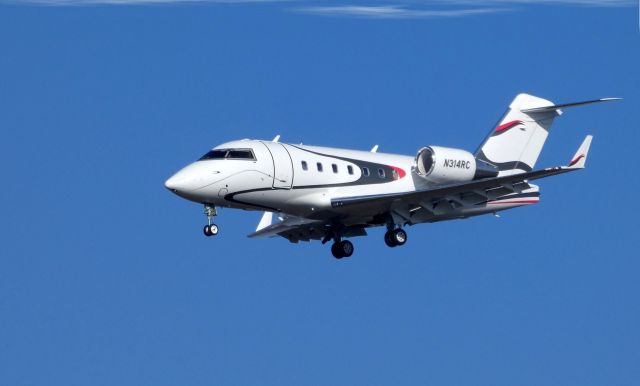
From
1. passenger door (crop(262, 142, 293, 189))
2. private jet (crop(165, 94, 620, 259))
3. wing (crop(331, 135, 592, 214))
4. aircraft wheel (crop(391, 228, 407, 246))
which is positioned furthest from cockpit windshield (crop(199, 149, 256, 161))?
aircraft wheel (crop(391, 228, 407, 246))

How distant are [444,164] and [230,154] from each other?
6.41m

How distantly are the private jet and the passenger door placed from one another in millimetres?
28

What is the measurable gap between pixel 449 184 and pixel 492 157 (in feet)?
10.1

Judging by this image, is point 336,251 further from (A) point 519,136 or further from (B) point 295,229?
(A) point 519,136

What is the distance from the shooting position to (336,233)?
132ft

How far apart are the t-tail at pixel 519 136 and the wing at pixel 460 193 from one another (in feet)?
10.1

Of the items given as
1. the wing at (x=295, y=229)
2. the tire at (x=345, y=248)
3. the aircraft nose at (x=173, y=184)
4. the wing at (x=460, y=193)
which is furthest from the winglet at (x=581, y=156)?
the aircraft nose at (x=173, y=184)

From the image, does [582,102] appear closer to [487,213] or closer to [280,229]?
[487,213]

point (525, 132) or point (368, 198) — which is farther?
point (525, 132)

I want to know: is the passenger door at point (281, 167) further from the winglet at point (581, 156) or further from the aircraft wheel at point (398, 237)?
the winglet at point (581, 156)

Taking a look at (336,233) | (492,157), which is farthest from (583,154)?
(336,233)

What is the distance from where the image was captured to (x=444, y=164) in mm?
38906

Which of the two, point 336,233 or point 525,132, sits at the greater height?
point 525,132

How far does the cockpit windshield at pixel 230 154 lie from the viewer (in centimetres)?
3697
